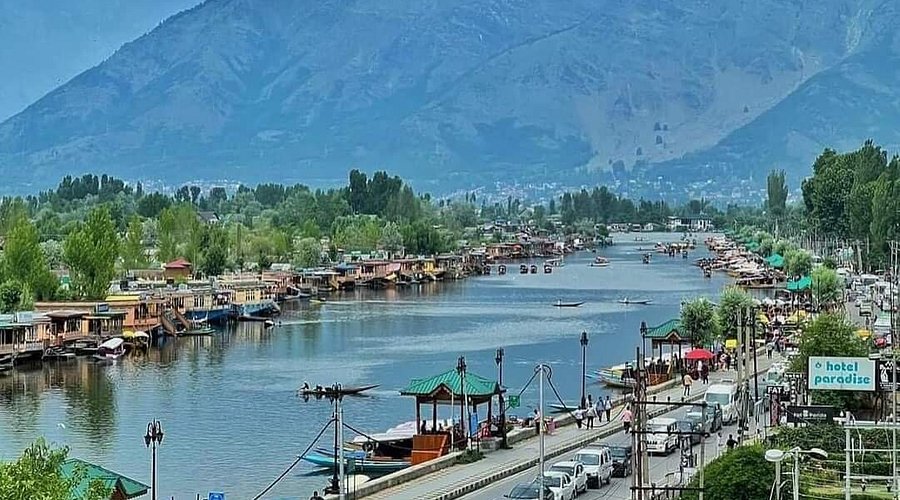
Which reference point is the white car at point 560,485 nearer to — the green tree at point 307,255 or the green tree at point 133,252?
the green tree at point 133,252

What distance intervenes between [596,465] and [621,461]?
57.7 inches

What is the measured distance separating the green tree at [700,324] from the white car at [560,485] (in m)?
23.6

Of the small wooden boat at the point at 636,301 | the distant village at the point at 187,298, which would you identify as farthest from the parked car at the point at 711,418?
the small wooden boat at the point at 636,301

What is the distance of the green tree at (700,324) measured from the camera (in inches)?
1773

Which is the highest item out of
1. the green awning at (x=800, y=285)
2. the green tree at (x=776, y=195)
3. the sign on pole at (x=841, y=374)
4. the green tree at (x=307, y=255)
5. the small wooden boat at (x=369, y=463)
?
the green tree at (x=776, y=195)

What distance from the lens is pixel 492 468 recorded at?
24.5m

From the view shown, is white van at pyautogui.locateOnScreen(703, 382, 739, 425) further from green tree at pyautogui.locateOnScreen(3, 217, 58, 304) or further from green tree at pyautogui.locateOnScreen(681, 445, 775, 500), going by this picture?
green tree at pyautogui.locateOnScreen(3, 217, 58, 304)

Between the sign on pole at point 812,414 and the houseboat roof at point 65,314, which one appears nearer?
the sign on pole at point 812,414

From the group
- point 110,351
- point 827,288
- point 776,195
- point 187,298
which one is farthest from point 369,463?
point 776,195

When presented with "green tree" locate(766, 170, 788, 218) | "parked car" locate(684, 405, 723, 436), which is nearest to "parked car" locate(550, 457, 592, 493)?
"parked car" locate(684, 405, 723, 436)

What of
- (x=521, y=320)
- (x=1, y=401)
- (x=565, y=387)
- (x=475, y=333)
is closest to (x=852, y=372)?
Result: (x=565, y=387)

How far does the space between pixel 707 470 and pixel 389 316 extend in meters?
54.0

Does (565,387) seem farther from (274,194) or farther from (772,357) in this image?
(274,194)

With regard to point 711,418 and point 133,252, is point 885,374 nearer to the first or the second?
point 711,418
